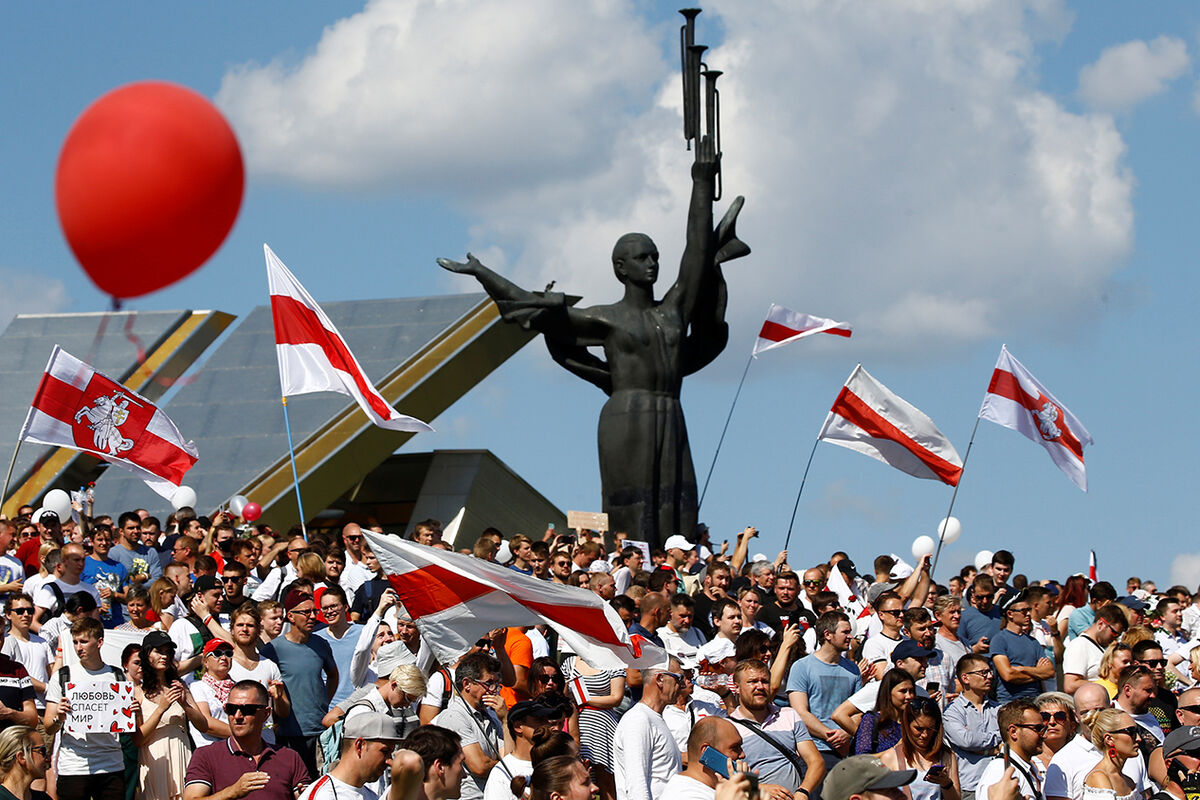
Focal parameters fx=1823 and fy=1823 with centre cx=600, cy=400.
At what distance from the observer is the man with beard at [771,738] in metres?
8.56

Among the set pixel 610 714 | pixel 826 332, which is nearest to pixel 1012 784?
pixel 610 714

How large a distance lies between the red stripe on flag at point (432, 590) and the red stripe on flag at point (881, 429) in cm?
1014

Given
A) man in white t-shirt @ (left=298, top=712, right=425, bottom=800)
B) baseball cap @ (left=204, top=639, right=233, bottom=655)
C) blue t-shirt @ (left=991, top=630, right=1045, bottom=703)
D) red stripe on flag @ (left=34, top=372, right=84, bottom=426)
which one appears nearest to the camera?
man in white t-shirt @ (left=298, top=712, right=425, bottom=800)

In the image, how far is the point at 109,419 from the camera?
16.4 meters

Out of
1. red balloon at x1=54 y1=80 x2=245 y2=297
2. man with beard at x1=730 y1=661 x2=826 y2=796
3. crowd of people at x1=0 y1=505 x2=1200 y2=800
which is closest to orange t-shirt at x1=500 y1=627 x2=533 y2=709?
crowd of people at x1=0 y1=505 x2=1200 y2=800

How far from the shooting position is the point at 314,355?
53.1 feet

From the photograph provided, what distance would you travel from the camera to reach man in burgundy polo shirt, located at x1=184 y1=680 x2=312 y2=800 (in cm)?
736

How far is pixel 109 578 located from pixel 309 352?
3782 millimetres

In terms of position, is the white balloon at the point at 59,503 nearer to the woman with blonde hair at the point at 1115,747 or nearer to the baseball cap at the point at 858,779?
the woman with blonde hair at the point at 1115,747

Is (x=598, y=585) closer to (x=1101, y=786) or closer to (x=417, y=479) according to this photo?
(x=1101, y=786)

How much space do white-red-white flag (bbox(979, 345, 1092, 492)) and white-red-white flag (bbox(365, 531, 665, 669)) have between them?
996cm

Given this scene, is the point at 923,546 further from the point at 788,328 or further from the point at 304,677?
the point at 304,677

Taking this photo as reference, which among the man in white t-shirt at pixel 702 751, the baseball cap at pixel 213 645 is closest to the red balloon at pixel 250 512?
the baseball cap at pixel 213 645

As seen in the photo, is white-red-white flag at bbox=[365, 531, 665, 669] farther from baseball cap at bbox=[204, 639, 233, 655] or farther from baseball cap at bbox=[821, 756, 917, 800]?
baseball cap at bbox=[821, 756, 917, 800]
